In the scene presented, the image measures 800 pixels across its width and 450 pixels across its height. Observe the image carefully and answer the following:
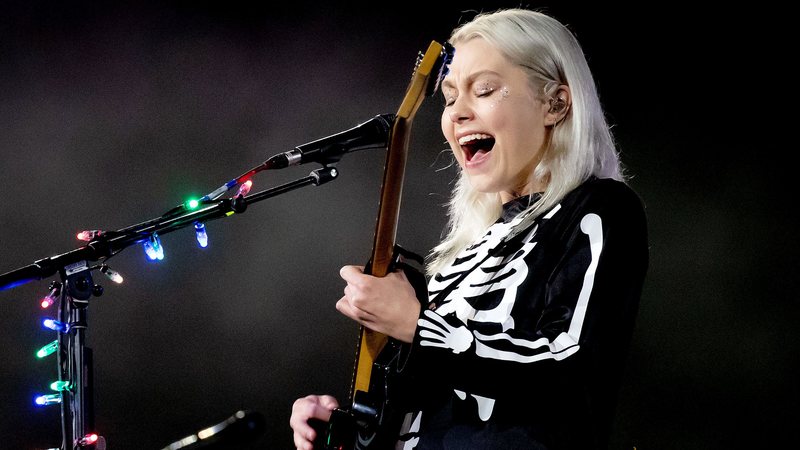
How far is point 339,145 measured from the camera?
1.48 meters

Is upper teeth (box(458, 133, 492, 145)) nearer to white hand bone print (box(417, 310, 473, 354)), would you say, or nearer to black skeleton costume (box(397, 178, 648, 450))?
black skeleton costume (box(397, 178, 648, 450))

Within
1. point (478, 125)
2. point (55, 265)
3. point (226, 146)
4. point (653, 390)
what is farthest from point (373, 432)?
point (226, 146)

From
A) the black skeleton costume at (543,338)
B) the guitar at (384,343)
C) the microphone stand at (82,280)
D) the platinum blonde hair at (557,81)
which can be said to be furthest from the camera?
the microphone stand at (82,280)

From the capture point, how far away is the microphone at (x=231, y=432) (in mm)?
610

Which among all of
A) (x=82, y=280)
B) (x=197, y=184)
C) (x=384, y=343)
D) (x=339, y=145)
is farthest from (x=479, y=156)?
(x=197, y=184)

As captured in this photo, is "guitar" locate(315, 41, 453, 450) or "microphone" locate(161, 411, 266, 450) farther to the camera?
"guitar" locate(315, 41, 453, 450)

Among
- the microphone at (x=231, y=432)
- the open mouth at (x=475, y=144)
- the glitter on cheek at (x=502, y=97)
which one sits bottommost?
the microphone at (x=231, y=432)

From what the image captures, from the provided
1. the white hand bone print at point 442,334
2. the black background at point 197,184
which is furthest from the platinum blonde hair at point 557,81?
the black background at point 197,184

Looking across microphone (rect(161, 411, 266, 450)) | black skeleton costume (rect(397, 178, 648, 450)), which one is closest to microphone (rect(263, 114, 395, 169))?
black skeleton costume (rect(397, 178, 648, 450))

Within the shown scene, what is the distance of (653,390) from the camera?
8.13 feet

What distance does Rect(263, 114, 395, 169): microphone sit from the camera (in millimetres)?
1409

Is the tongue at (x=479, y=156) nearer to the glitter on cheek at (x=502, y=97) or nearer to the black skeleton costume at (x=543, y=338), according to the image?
the glitter on cheek at (x=502, y=97)

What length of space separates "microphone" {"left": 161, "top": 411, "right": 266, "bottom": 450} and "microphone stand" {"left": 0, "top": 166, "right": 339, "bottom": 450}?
1060 millimetres

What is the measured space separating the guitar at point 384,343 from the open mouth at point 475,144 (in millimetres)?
237
